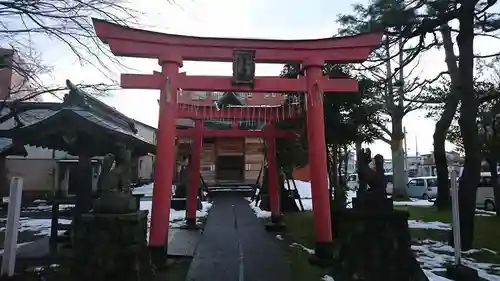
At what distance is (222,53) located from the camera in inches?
276

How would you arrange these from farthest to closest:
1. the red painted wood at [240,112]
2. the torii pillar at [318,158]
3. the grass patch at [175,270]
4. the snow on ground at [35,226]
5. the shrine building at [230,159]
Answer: the shrine building at [230,159] → the snow on ground at [35,226] → the red painted wood at [240,112] → the torii pillar at [318,158] → the grass patch at [175,270]

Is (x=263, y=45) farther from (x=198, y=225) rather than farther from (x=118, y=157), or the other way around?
(x=198, y=225)

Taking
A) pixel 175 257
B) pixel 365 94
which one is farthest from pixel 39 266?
pixel 365 94

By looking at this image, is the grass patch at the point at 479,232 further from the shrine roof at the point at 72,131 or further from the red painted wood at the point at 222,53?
the shrine roof at the point at 72,131

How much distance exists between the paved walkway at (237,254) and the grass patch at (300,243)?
0.18 meters

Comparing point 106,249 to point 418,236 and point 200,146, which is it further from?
point 418,236

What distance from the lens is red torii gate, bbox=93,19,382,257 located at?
6.60 m

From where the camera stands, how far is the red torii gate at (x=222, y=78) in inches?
260

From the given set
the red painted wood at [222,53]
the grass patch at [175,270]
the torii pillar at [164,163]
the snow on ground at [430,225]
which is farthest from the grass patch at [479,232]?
the torii pillar at [164,163]

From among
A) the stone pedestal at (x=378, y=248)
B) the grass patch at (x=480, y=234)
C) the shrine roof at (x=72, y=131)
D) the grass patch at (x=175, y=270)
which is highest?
the shrine roof at (x=72, y=131)

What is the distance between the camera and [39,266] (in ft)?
21.8

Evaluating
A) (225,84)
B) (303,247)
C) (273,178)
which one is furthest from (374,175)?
(273,178)

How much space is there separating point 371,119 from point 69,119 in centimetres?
747

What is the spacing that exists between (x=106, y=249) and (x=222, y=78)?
354 cm
